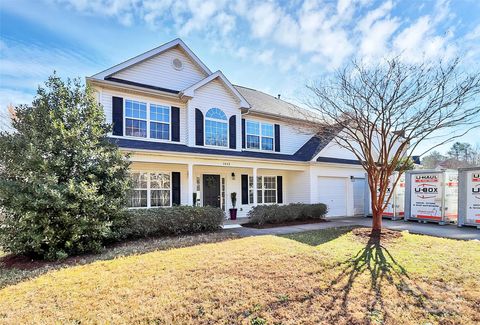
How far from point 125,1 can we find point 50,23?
279 cm

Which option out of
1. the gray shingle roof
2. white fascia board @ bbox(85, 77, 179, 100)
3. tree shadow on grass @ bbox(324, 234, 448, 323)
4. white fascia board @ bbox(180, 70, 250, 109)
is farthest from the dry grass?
the gray shingle roof

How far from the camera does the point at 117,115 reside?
37.1ft

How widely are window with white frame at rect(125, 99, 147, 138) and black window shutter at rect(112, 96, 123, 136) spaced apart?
0.24 m

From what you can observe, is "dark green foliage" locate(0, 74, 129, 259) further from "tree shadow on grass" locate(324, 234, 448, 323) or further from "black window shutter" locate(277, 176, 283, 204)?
"black window shutter" locate(277, 176, 283, 204)

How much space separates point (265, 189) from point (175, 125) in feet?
20.3

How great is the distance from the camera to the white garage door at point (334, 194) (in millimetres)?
15336

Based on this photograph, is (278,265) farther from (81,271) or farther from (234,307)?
(81,271)

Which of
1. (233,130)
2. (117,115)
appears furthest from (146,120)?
(233,130)

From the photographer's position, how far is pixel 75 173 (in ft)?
23.9

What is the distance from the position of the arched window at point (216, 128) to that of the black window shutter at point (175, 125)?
136cm

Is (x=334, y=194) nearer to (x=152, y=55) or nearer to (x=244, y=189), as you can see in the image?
(x=244, y=189)

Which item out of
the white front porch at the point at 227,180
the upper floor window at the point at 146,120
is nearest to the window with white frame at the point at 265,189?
the white front porch at the point at 227,180

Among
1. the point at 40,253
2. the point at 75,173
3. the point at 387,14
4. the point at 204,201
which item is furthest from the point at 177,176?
the point at 387,14

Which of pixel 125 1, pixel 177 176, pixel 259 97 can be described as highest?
pixel 125 1
